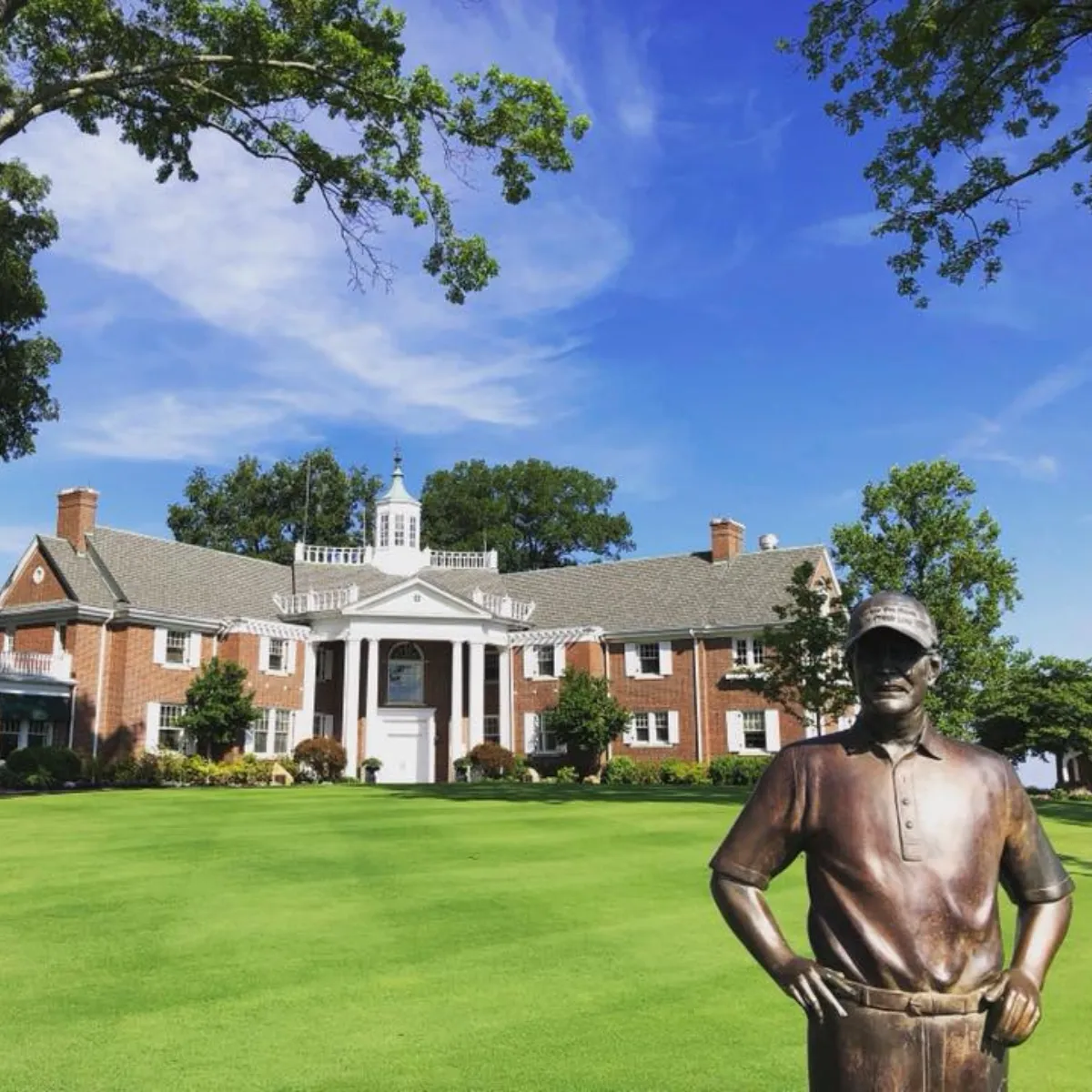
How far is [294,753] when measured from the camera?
37812 mm

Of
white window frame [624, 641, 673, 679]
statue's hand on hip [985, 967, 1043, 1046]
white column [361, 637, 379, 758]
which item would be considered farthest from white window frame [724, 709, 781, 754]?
statue's hand on hip [985, 967, 1043, 1046]

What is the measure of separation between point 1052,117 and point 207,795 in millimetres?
22647

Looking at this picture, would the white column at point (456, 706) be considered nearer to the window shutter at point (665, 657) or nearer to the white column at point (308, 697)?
the white column at point (308, 697)

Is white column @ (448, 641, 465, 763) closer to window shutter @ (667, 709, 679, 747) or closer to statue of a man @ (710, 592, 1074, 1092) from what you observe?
window shutter @ (667, 709, 679, 747)

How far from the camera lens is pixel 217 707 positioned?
35656mm

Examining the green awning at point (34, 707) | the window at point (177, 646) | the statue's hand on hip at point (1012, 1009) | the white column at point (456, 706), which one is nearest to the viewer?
the statue's hand on hip at point (1012, 1009)

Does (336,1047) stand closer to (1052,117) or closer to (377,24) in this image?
(377,24)

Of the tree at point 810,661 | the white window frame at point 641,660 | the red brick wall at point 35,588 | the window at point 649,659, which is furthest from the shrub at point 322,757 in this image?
the tree at point 810,661

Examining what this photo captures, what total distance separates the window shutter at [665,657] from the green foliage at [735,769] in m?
4.43

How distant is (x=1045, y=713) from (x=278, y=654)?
91.8 feet

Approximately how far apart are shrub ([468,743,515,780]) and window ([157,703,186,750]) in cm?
1011

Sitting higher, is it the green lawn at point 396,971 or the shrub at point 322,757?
the shrub at point 322,757

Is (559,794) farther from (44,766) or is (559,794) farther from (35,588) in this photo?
(35,588)

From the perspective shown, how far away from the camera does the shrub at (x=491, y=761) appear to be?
38625 mm
